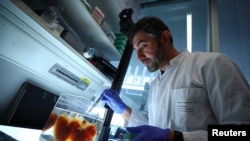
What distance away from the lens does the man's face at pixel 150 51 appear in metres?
1.38

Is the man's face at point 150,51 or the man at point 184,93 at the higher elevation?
the man's face at point 150,51

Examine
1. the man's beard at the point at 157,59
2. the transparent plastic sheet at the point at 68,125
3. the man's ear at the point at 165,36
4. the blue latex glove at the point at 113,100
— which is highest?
the man's ear at the point at 165,36

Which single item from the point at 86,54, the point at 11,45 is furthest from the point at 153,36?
the point at 11,45

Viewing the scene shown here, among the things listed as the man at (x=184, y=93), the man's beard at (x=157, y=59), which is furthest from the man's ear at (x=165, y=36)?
the man's beard at (x=157, y=59)

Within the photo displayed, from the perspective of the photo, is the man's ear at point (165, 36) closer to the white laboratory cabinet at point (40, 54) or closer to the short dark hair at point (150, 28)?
the short dark hair at point (150, 28)

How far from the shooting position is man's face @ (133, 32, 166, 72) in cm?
138

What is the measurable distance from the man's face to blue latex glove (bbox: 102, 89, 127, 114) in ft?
1.23

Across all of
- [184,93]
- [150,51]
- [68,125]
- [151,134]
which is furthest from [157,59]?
[68,125]

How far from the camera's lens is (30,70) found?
117 cm

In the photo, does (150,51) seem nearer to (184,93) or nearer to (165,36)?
(165,36)

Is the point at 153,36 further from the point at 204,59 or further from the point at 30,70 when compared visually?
the point at 30,70

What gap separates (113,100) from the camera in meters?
1.41

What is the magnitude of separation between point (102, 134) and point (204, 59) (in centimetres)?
90

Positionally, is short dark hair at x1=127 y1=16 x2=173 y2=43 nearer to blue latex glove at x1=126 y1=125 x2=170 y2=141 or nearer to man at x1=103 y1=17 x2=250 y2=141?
man at x1=103 y1=17 x2=250 y2=141
